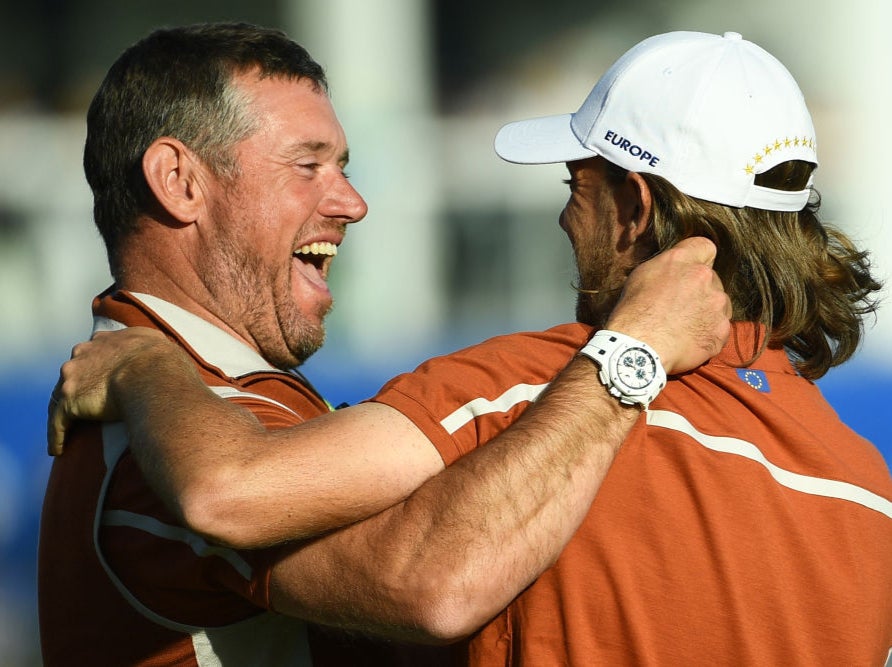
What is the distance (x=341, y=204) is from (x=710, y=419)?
1.28 metres

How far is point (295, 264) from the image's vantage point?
293 cm

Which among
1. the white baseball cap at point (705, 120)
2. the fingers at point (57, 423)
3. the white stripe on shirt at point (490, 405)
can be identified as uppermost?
the white baseball cap at point (705, 120)

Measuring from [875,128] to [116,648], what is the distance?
18.7ft

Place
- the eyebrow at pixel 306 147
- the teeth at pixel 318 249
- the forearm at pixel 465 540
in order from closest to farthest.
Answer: the forearm at pixel 465 540 → the eyebrow at pixel 306 147 → the teeth at pixel 318 249

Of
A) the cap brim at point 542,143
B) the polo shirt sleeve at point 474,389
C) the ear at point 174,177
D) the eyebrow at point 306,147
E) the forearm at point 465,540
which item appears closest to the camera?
the forearm at point 465,540

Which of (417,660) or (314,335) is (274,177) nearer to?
(314,335)

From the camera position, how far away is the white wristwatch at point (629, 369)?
6.14 ft

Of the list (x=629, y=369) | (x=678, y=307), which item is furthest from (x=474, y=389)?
(x=678, y=307)

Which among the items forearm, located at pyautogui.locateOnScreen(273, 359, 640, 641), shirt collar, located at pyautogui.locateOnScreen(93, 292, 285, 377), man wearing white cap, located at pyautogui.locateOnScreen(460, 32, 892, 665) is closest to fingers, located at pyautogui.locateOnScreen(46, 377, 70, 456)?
shirt collar, located at pyautogui.locateOnScreen(93, 292, 285, 377)

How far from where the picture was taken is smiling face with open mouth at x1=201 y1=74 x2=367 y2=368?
2721mm

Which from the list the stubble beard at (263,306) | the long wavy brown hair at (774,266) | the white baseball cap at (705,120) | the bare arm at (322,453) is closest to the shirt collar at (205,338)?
the stubble beard at (263,306)

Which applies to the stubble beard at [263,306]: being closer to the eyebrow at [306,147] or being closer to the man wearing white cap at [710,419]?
the eyebrow at [306,147]

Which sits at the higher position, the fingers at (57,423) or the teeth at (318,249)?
the teeth at (318,249)

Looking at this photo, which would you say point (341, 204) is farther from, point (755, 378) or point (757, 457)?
point (757, 457)
